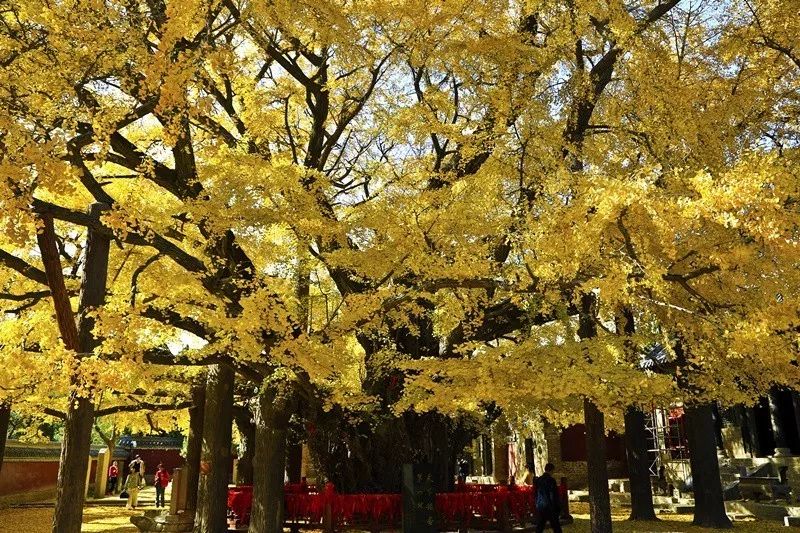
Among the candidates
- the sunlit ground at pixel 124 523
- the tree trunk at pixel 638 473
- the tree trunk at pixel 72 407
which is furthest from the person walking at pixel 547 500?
the tree trunk at pixel 72 407

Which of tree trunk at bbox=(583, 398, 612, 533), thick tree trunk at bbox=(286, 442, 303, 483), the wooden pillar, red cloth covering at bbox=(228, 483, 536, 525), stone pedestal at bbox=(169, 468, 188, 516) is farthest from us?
the wooden pillar

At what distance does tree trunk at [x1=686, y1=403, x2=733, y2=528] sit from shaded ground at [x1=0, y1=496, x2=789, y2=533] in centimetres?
38

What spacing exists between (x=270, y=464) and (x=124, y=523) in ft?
24.6

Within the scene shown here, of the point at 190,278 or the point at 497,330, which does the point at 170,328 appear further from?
the point at 497,330

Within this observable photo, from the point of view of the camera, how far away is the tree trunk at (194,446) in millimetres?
14898

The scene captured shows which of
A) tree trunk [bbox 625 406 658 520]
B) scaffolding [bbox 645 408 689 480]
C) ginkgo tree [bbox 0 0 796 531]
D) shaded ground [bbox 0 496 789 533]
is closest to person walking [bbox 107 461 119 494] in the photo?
shaded ground [bbox 0 496 789 533]

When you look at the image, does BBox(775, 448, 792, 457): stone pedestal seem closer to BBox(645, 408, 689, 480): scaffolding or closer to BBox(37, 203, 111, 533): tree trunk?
BBox(645, 408, 689, 480): scaffolding

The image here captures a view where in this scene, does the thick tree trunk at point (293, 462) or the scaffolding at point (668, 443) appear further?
the scaffolding at point (668, 443)

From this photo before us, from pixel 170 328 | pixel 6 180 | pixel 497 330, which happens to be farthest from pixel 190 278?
pixel 497 330

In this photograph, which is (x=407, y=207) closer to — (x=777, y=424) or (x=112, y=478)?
(x=777, y=424)

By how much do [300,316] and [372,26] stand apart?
5056 millimetres

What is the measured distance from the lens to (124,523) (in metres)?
16.6

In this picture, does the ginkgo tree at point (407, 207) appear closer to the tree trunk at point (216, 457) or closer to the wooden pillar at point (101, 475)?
the tree trunk at point (216, 457)

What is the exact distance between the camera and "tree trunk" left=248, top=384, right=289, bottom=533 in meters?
11.8
